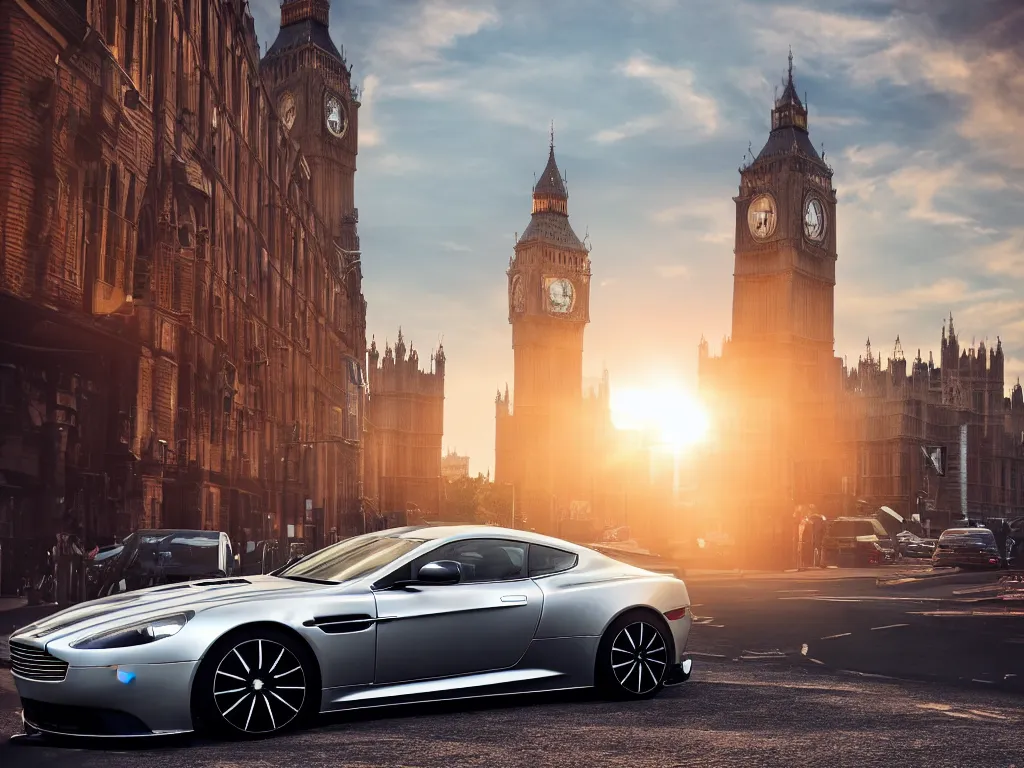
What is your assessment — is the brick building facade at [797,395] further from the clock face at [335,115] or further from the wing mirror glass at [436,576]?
the wing mirror glass at [436,576]

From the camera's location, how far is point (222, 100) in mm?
32094

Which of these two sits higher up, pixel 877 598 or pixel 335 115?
pixel 335 115

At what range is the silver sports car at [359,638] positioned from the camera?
624 centimetres

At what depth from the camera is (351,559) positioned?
7773mm

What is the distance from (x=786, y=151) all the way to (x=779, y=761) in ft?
367

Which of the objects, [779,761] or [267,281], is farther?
[267,281]

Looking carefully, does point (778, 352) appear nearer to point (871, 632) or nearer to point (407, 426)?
point (407, 426)

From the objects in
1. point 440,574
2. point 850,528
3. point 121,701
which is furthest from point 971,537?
point 121,701

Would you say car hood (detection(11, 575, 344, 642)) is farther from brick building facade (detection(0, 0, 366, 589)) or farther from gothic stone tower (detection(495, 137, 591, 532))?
gothic stone tower (detection(495, 137, 591, 532))

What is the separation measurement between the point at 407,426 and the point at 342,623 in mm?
128376

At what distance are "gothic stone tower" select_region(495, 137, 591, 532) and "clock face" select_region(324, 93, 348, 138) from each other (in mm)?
70664

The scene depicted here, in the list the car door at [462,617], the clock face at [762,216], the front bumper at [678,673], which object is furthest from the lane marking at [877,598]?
the clock face at [762,216]

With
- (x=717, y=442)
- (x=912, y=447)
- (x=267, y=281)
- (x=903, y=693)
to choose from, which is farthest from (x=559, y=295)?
(x=903, y=693)

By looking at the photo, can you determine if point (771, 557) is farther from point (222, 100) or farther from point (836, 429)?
point (836, 429)
